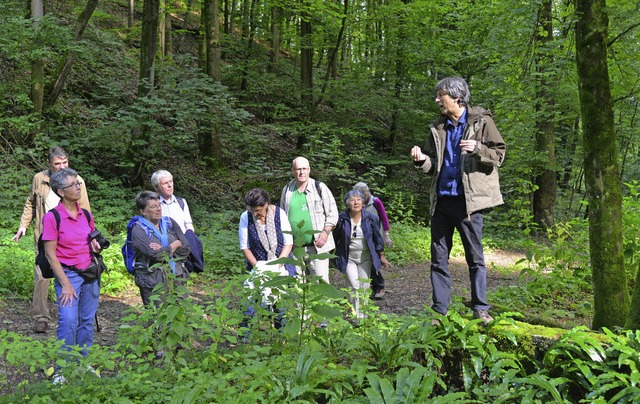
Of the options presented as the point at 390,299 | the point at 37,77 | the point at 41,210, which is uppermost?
the point at 37,77

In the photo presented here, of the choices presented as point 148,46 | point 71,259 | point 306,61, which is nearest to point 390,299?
point 71,259

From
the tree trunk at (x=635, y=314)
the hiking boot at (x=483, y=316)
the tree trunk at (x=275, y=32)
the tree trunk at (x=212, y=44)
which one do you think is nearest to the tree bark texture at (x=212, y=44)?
the tree trunk at (x=212, y=44)

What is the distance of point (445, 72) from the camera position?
54.0ft

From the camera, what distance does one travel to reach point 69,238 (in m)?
4.68

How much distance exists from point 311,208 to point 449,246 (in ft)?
6.59

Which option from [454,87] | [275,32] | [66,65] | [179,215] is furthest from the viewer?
[275,32]

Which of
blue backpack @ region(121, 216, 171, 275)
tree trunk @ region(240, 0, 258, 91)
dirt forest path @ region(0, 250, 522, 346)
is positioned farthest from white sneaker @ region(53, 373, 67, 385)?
tree trunk @ region(240, 0, 258, 91)

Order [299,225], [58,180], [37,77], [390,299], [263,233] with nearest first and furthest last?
[299,225] → [58,180] → [263,233] → [390,299] → [37,77]

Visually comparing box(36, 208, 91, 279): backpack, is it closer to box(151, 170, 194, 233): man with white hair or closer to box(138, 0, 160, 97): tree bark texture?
box(151, 170, 194, 233): man with white hair

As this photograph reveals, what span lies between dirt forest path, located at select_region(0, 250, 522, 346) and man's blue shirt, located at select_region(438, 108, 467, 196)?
103cm

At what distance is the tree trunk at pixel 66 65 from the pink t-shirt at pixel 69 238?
26.7ft

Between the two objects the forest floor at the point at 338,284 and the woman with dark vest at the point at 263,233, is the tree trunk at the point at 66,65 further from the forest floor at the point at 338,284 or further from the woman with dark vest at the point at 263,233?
the woman with dark vest at the point at 263,233

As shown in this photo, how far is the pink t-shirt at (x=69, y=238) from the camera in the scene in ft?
Answer: 15.0

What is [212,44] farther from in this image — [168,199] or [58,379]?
[58,379]
